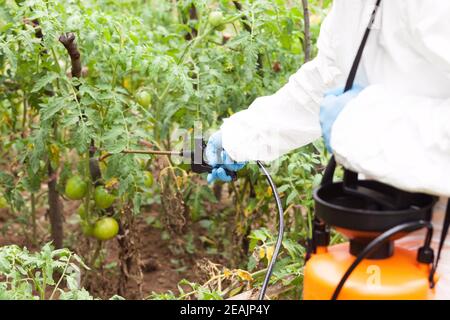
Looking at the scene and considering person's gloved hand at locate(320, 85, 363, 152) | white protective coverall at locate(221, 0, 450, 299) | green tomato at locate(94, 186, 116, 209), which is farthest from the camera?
A: green tomato at locate(94, 186, 116, 209)

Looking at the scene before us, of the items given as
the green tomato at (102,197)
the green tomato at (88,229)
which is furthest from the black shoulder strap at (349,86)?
the green tomato at (88,229)

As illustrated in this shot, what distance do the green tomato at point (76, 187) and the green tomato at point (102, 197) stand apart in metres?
0.06

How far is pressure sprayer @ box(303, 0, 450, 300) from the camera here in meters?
1.61

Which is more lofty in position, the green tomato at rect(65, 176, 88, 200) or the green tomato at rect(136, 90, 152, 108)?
the green tomato at rect(136, 90, 152, 108)

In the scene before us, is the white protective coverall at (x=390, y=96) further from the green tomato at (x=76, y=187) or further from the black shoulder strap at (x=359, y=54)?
the green tomato at (x=76, y=187)

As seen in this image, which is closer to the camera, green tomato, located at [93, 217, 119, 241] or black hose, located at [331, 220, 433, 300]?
black hose, located at [331, 220, 433, 300]

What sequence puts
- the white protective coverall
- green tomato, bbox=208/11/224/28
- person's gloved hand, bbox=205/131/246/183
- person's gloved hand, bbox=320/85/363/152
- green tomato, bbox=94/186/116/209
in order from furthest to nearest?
green tomato, bbox=208/11/224/28
green tomato, bbox=94/186/116/209
person's gloved hand, bbox=205/131/246/183
person's gloved hand, bbox=320/85/363/152
the white protective coverall

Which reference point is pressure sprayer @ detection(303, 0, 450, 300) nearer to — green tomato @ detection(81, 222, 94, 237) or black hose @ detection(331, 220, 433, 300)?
black hose @ detection(331, 220, 433, 300)

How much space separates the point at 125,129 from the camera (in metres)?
2.81

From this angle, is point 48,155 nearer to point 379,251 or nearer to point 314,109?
point 314,109

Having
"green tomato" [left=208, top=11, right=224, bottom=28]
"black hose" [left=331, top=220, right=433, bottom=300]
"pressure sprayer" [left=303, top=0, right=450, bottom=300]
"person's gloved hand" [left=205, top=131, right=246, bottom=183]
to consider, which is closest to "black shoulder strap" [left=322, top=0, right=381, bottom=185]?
"pressure sprayer" [left=303, top=0, right=450, bottom=300]

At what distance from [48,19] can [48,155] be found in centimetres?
63

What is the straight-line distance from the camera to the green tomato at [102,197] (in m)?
2.99

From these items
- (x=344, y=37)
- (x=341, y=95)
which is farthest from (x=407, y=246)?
(x=344, y=37)
